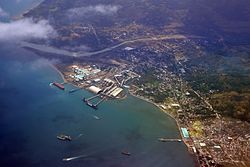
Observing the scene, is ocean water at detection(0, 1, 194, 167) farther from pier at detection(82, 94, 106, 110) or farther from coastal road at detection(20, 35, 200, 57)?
coastal road at detection(20, 35, 200, 57)

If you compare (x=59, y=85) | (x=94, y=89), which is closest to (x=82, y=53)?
(x=59, y=85)

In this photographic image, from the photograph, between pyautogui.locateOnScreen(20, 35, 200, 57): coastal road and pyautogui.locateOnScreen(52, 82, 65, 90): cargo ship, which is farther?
pyautogui.locateOnScreen(20, 35, 200, 57): coastal road

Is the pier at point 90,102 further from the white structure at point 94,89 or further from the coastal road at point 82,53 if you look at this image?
the coastal road at point 82,53

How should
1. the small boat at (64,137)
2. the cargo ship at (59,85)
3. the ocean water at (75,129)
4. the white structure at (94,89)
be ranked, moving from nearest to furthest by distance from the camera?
the ocean water at (75,129) → the small boat at (64,137) → the white structure at (94,89) → the cargo ship at (59,85)

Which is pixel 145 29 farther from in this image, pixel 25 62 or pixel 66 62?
pixel 25 62

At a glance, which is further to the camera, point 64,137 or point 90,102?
point 90,102

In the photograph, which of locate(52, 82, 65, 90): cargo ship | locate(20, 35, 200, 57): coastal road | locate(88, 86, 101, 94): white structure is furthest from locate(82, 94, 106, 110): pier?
locate(20, 35, 200, 57): coastal road

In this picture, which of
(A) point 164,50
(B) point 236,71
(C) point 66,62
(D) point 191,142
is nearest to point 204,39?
(A) point 164,50

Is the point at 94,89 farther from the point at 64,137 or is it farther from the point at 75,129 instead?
the point at 64,137

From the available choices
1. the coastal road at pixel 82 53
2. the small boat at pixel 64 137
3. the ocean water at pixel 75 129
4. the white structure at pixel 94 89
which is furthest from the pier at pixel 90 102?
the coastal road at pixel 82 53
